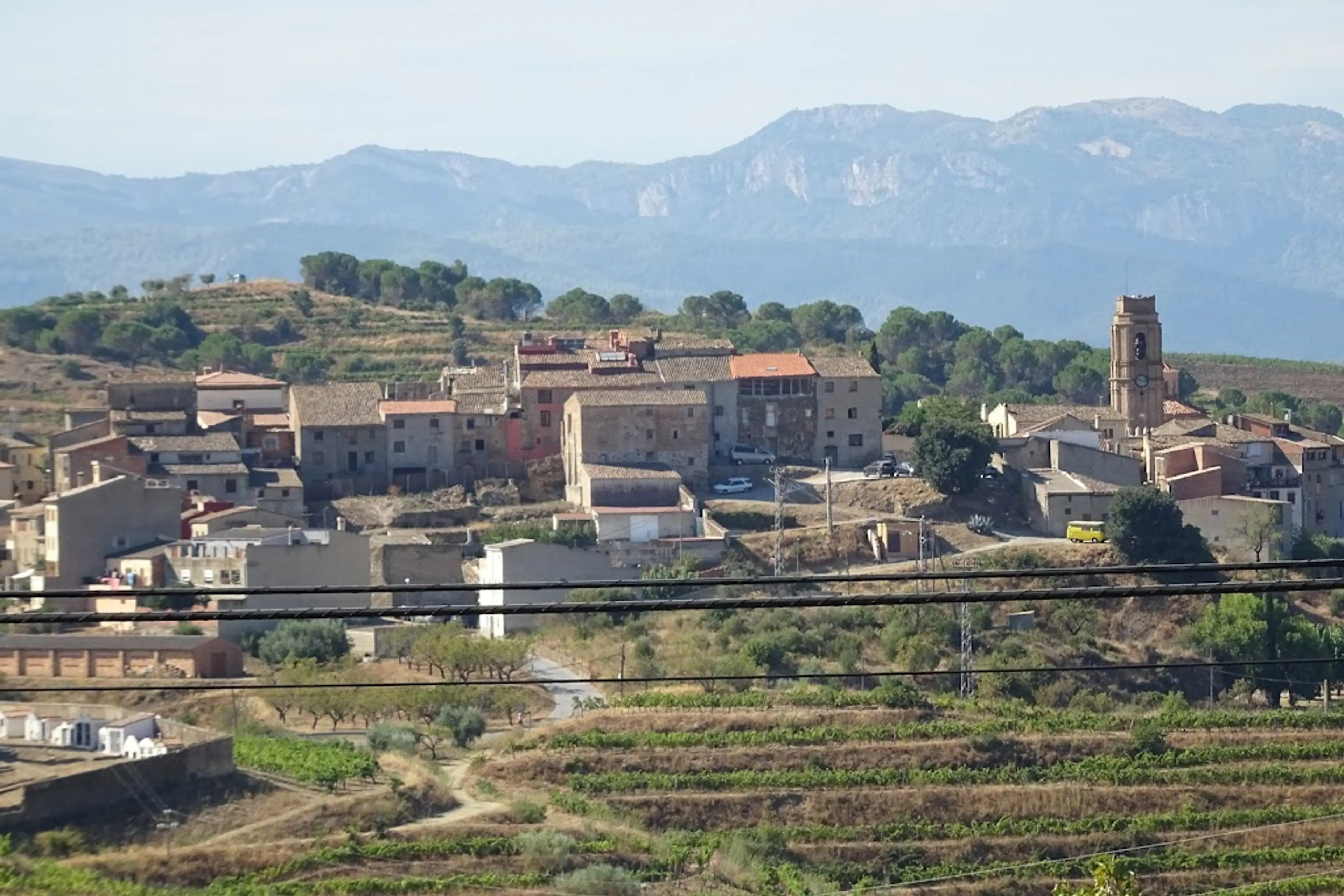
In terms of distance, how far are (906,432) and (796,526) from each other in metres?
6.47

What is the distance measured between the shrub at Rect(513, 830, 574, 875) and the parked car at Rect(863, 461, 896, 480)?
17.8 metres

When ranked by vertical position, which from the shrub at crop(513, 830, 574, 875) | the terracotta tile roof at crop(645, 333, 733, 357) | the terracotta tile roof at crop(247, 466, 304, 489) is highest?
the terracotta tile roof at crop(645, 333, 733, 357)

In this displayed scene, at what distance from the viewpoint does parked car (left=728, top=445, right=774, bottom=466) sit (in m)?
43.0

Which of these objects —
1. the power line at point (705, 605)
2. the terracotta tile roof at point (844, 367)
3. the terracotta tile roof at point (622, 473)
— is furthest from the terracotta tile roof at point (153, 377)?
the power line at point (705, 605)

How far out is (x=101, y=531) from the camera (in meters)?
36.7

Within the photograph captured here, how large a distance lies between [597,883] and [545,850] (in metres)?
0.83

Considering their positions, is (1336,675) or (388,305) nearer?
(1336,675)

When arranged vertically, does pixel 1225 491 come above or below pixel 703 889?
above

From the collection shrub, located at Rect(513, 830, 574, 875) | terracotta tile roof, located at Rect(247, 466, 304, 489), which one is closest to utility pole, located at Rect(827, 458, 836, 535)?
terracotta tile roof, located at Rect(247, 466, 304, 489)

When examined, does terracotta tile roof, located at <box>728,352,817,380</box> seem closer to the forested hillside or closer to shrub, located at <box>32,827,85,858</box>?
the forested hillside

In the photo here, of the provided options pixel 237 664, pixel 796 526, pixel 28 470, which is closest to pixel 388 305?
pixel 28 470

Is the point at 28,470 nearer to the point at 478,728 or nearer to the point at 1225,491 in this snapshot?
the point at 478,728

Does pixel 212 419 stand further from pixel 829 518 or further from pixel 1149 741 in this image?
pixel 1149 741

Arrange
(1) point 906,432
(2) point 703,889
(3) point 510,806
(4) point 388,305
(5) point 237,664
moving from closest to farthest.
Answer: (2) point 703,889, (3) point 510,806, (5) point 237,664, (1) point 906,432, (4) point 388,305
